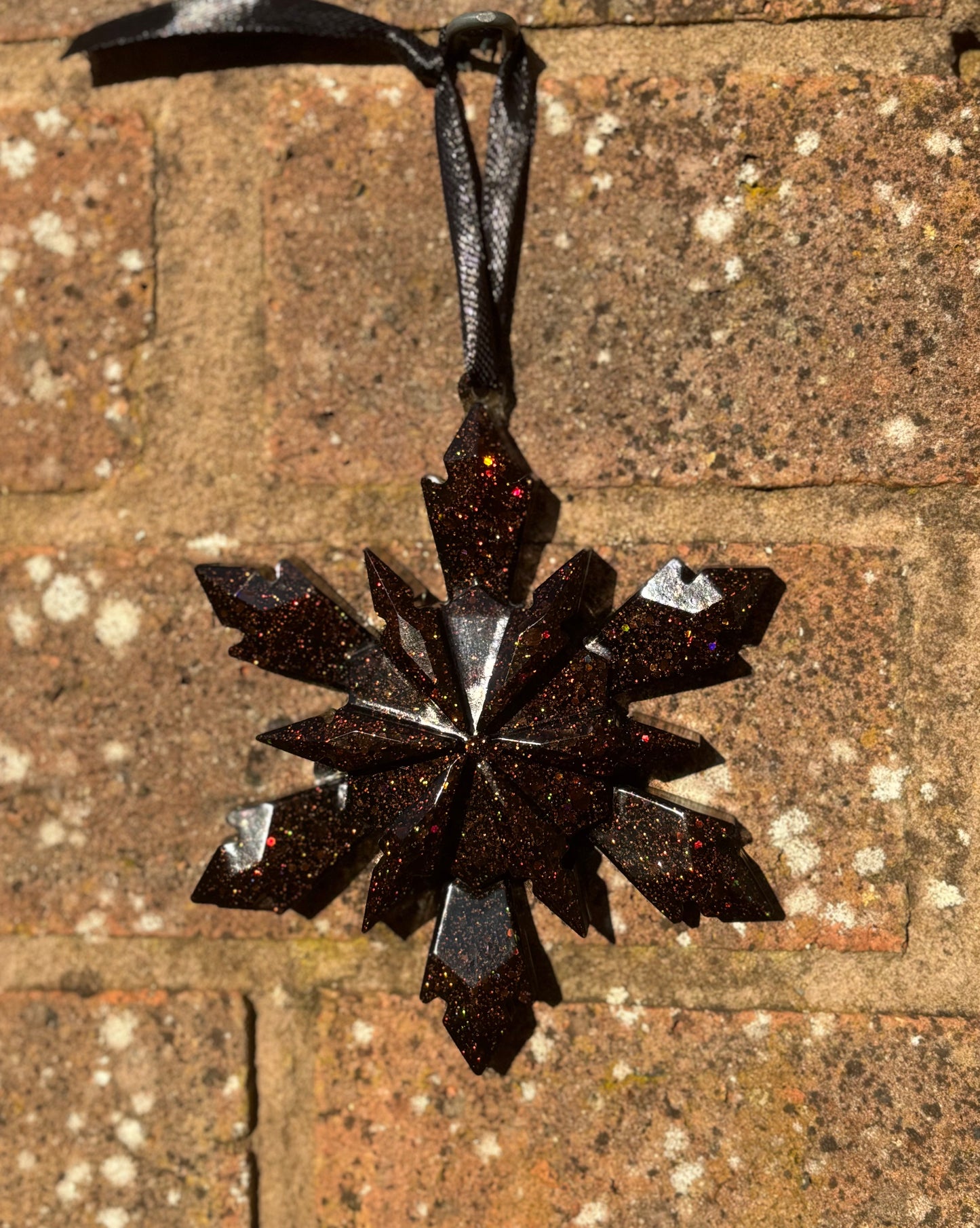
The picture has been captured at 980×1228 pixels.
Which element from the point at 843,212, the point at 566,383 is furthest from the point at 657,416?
the point at 843,212

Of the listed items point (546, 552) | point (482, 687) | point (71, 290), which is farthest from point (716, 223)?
point (71, 290)

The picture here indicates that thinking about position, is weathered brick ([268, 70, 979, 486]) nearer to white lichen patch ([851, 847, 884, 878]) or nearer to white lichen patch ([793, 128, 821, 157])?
white lichen patch ([793, 128, 821, 157])

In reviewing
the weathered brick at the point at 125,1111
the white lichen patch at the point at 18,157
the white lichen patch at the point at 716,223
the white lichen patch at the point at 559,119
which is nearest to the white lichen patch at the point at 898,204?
the white lichen patch at the point at 716,223

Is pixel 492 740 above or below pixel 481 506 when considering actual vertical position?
below

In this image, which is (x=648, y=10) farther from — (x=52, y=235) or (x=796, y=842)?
(x=796, y=842)

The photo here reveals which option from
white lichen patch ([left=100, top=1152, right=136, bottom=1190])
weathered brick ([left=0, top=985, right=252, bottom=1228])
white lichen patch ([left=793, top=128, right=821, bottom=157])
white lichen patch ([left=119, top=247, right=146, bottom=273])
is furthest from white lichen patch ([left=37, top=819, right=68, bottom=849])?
white lichen patch ([left=793, top=128, right=821, bottom=157])

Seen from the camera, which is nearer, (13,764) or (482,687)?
(482,687)

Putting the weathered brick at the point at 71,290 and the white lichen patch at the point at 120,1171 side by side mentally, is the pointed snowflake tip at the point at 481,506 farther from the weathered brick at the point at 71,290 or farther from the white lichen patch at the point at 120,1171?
the white lichen patch at the point at 120,1171
